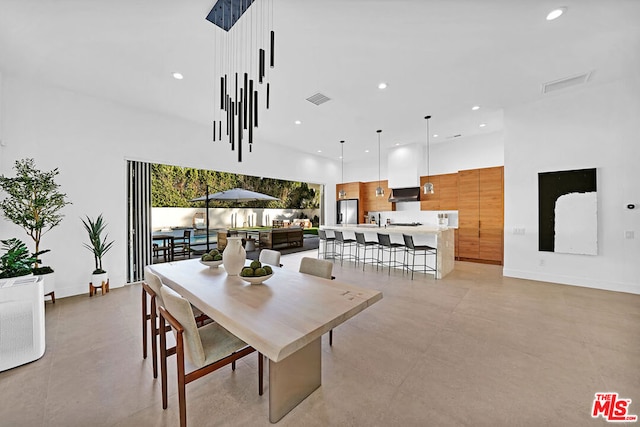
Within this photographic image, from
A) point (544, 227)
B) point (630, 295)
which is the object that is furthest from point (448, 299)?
point (630, 295)

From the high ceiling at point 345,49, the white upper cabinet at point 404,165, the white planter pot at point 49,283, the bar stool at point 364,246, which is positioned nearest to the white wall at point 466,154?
the white upper cabinet at point 404,165

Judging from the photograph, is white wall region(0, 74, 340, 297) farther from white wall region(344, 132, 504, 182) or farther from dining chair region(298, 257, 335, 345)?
white wall region(344, 132, 504, 182)

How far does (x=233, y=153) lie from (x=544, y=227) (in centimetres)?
641

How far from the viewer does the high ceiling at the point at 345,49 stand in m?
2.41

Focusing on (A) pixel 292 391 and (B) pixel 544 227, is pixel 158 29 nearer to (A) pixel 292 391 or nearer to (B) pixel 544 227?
(A) pixel 292 391

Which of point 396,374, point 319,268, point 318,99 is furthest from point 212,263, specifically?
point 318,99

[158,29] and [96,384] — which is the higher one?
[158,29]

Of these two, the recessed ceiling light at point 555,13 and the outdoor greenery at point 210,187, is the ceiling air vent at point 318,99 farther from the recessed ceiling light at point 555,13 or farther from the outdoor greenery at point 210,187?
the outdoor greenery at point 210,187

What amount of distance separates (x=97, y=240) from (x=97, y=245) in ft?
0.25

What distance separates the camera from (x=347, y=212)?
29.1 ft

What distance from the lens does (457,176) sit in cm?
683

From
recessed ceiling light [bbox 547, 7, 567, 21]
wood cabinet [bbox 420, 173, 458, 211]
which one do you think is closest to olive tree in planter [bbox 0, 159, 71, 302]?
recessed ceiling light [bbox 547, 7, 567, 21]

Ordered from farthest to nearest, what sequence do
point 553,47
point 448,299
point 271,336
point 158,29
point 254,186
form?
point 254,186 → point 448,299 → point 553,47 → point 158,29 → point 271,336

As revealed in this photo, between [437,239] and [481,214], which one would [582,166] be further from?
[437,239]
